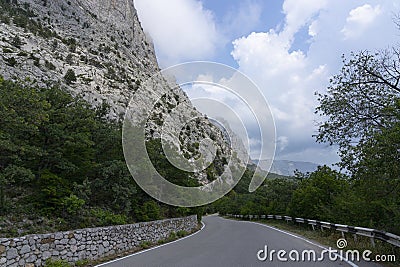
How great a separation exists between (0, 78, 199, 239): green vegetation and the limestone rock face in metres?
15.2

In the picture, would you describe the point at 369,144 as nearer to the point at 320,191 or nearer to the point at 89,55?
the point at 320,191

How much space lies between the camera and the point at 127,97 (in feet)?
169

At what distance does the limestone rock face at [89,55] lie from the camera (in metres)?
40.8

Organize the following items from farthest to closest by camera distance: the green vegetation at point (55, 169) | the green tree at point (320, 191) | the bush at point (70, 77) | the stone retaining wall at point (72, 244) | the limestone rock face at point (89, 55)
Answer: the bush at point (70, 77) → the limestone rock face at point (89, 55) → the green tree at point (320, 191) → the green vegetation at point (55, 169) → the stone retaining wall at point (72, 244)

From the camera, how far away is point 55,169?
13.4 metres

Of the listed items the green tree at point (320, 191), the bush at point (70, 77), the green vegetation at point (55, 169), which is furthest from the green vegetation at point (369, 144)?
the bush at point (70, 77)

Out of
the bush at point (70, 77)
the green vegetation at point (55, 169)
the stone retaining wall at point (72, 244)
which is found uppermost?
the bush at point (70, 77)

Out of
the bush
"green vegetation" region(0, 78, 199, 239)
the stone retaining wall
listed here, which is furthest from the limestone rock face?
the stone retaining wall

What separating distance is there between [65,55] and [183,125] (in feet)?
79.3

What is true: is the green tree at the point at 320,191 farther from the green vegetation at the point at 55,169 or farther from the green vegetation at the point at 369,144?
the green vegetation at the point at 55,169

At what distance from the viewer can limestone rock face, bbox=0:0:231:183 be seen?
40.8 meters

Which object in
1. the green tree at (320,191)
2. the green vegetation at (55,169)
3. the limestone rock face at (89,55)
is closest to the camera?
the green vegetation at (55,169)

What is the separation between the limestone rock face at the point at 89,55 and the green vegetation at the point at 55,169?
1520 cm

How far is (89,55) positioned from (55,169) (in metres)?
47.8
